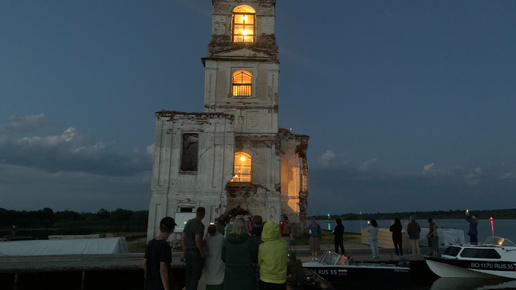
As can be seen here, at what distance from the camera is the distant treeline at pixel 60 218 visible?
202ft

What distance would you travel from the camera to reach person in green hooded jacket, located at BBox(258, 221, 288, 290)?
18.7 feet

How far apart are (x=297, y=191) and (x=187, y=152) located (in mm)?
9627

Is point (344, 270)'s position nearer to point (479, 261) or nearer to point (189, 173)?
point (479, 261)

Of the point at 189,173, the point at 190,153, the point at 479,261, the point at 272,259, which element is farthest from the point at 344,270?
the point at 190,153

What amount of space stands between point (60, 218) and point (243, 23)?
57.9 meters

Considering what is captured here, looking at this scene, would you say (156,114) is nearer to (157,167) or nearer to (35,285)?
(157,167)

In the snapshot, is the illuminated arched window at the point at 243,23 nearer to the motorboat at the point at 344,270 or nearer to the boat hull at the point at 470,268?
the motorboat at the point at 344,270

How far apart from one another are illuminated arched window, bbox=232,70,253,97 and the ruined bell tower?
7 centimetres

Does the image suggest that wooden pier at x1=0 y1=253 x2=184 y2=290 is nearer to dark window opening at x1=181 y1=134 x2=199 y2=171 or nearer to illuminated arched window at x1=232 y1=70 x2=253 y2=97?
dark window opening at x1=181 y1=134 x2=199 y2=171

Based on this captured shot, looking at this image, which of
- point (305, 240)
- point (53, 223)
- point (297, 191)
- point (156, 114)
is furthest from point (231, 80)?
point (53, 223)

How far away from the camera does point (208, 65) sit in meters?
26.4

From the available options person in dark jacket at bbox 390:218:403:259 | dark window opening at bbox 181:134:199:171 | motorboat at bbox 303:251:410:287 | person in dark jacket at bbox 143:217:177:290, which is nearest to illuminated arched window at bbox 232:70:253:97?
dark window opening at bbox 181:134:199:171

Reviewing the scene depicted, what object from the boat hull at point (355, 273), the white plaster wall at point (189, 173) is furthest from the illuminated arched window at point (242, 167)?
the boat hull at point (355, 273)

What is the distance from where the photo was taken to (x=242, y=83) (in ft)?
87.7
